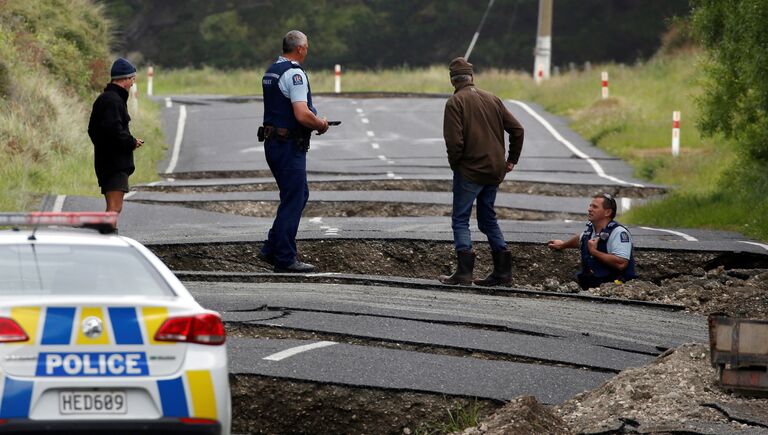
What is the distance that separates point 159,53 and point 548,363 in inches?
A: 2263

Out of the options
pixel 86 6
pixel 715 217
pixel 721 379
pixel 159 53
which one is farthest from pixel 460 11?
pixel 721 379

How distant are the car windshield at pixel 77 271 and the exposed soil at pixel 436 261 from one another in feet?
22.7

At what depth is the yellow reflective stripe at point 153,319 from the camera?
597 centimetres

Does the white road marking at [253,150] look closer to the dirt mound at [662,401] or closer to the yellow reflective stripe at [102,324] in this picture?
the dirt mound at [662,401]

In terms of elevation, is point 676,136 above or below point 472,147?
below

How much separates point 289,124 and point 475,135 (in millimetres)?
1579

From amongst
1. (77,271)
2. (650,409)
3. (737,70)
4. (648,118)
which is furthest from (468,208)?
(648,118)

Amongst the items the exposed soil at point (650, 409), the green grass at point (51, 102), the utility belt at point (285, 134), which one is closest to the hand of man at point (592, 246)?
the utility belt at point (285, 134)

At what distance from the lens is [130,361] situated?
5906 millimetres

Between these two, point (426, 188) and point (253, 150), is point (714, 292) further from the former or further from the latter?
point (253, 150)

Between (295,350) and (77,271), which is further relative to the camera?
(295,350)

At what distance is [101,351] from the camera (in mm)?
5859

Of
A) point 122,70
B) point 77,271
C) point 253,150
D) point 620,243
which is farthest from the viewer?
point 253,150

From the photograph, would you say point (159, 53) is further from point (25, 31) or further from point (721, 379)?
point (721, 379)
